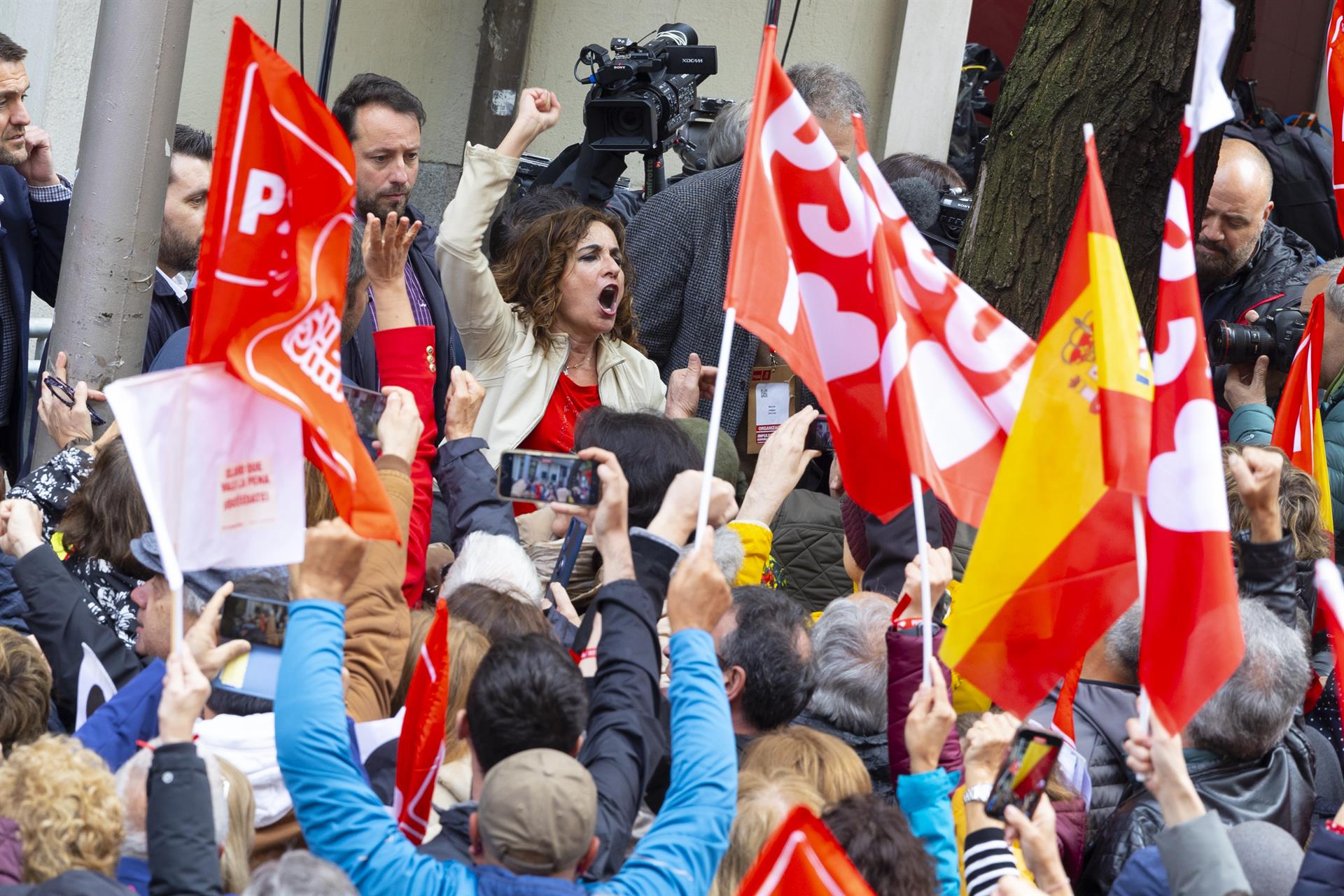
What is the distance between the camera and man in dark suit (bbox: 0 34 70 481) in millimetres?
4449

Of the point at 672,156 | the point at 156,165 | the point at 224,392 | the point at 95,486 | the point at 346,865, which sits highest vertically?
the point at 672,156

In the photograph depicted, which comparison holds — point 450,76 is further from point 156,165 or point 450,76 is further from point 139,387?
point 139,387

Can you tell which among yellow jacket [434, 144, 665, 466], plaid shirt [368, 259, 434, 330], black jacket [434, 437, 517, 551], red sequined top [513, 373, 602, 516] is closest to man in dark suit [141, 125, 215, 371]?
plaid shirt [368, 259, 434, 330]

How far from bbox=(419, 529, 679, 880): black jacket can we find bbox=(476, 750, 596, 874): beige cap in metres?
0.20

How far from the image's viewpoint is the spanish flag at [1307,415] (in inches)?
173

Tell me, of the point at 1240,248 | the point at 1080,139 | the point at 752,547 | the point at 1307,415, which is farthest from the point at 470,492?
the point at 1240,248

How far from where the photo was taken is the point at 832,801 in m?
2.79

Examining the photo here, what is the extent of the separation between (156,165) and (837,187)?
1620 millimetres

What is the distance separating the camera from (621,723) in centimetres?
264

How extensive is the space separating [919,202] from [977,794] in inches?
143

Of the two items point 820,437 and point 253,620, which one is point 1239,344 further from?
point 253,620

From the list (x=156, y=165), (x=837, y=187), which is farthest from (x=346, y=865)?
(x=156, y=165)

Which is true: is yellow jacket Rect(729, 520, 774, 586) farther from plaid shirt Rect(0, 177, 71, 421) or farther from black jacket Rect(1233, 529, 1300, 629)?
plaid shirt Rect(0, 177, 71, 421)

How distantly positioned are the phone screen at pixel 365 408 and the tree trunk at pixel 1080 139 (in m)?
2.19
